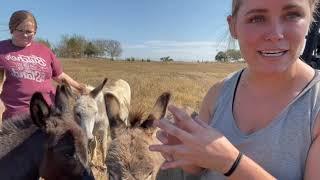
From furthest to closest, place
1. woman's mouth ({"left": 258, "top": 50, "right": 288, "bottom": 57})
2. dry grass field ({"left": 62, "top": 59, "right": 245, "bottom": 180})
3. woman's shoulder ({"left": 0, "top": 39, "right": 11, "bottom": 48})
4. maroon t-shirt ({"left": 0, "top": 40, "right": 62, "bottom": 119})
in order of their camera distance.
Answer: dry grass field ({"left": 62, "top": 59, "right": 245, "bottom": 180}) → woman's shoulder ({"left": 0, "top": 39, "right": 11, "bottom": 48}) → maroon t-shirt ({"left": 0, "top": 40, "right": 62, "bottom": 119}) → woman's mouth ({"left": 258, "top": 50, "right": 288, "bottom": 57})

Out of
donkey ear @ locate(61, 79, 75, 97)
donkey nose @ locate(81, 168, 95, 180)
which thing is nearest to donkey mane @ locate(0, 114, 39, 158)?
donkey nose @ locate(81, 168, 95, 180)

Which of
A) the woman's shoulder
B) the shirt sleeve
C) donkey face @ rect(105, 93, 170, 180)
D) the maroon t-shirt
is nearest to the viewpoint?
donkey face @ rect(105, 93, 170, 180)

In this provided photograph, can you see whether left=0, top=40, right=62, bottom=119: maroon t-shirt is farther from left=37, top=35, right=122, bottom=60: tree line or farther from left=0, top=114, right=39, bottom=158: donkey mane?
left=37, top=35, right=122, bottom=60: tree line

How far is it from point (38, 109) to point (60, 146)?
0.47m

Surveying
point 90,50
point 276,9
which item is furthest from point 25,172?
point 90,50

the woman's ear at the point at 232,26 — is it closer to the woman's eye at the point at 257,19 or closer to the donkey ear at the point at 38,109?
the woman's eye at the point at 257,19

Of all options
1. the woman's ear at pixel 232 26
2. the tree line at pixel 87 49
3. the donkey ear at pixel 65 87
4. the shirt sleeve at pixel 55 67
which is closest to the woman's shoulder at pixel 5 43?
the shirt sleeve at pixel 55 67

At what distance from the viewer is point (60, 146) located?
4.62m

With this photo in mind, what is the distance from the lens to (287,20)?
6.29ft

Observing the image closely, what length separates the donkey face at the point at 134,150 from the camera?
3922 millimetres

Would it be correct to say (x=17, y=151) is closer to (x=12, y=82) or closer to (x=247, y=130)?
(x=12, y=82)

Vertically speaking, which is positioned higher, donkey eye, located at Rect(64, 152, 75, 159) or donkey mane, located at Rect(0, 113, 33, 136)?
donkey mane, located at Rect(0, 113, 33, 136)

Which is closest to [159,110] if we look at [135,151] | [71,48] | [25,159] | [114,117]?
[114,117]

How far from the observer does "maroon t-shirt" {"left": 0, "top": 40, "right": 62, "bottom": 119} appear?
6750mm
